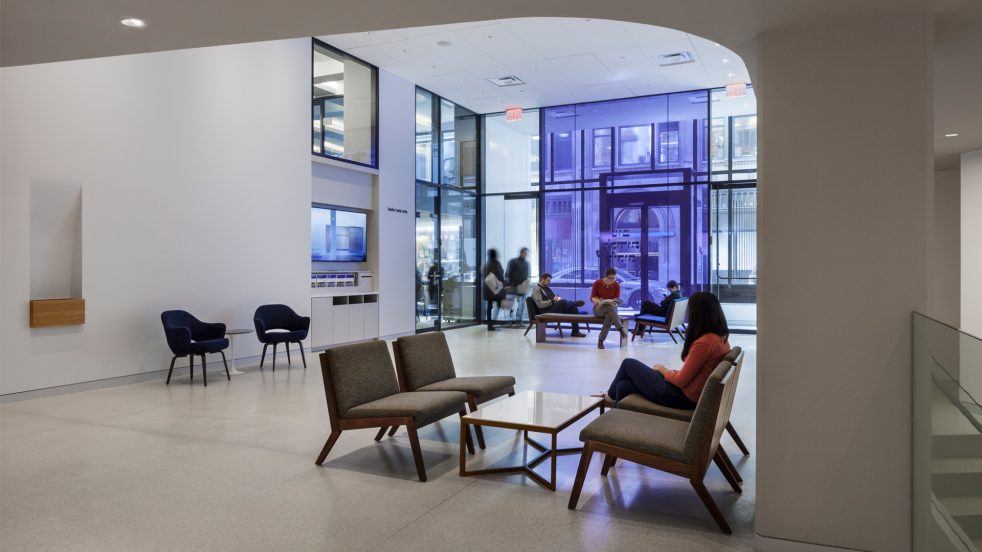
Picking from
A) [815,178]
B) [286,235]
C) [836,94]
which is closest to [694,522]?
[815,178]

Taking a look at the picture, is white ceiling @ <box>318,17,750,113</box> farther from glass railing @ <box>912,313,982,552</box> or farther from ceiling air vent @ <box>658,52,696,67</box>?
glass railing @ <box>912,313,982,552</box>

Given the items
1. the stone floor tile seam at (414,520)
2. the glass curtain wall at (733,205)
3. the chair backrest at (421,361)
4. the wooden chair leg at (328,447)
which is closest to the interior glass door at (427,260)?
the glass curtain wall at (733,205)

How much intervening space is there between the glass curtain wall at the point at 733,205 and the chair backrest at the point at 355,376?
33.0 feet

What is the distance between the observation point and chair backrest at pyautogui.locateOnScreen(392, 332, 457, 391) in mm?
5102

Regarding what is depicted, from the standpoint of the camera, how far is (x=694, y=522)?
345 centimetres

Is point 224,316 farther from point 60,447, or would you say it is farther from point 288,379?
point 60,447

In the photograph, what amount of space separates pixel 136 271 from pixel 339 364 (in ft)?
15.1

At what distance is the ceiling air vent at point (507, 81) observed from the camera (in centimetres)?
1244

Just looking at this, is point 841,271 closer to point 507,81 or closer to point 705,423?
point 705,423

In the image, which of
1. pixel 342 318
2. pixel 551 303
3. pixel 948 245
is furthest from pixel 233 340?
pixel 948 245

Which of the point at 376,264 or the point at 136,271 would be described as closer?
the point at 136,271

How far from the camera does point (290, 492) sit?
3.90 metres

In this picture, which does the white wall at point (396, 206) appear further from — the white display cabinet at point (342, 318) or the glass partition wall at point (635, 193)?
the glass partition wall at point (635, 193)

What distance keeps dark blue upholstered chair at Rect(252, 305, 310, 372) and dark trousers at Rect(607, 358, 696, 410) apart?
5.33 metres
